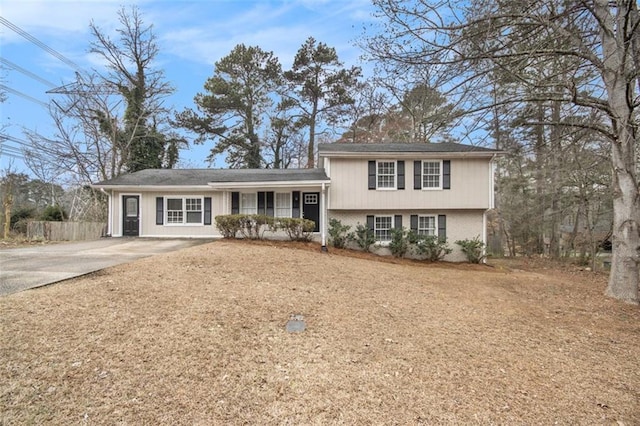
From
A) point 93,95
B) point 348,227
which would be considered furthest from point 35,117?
point 348,227

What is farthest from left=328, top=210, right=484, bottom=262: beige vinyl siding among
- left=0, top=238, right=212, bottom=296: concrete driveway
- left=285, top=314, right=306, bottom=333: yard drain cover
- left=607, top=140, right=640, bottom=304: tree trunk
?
left=285, top=314, right=306, bottom=333: yard drain cover

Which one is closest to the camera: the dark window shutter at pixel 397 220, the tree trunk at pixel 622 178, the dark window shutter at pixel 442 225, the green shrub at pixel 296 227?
the tree trunk at pixel 622 178

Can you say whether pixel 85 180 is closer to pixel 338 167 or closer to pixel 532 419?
pixel 338 167

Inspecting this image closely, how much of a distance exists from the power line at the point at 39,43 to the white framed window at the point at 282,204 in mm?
10830

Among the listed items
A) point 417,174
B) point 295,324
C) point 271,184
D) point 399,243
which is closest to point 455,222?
point 417,174

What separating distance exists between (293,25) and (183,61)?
23.0ft

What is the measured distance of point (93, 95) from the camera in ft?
67.0

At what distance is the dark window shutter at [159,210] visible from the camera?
14.4 metres

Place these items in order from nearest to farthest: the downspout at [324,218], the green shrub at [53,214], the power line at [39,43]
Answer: the power line at [39,43], the downspout at [324,218], the green shrub at [53,214]

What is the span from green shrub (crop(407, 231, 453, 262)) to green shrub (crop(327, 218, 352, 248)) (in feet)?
8.31

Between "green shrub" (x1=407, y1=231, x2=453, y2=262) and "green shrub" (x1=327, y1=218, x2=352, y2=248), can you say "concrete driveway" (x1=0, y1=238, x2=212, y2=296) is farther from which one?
"green shrub" (x1=407, y1=231, x2=453, y2=262)

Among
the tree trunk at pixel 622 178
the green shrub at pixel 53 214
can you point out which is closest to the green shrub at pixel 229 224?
the green shrub at pixel 53 214

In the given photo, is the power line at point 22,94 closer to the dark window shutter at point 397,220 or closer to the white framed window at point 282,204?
the white framed window at point 282,204

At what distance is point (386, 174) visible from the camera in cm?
1360
